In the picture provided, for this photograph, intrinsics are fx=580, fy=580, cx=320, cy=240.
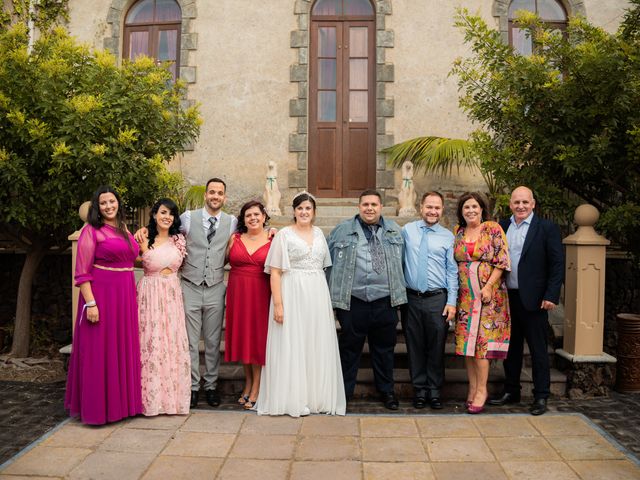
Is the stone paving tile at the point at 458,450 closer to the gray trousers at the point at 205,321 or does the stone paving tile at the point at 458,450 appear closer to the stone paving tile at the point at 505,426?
the stone paving tile at the point at 505,426

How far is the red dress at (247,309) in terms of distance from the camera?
4727 millimetres

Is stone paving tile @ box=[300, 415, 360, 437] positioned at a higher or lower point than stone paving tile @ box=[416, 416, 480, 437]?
lower

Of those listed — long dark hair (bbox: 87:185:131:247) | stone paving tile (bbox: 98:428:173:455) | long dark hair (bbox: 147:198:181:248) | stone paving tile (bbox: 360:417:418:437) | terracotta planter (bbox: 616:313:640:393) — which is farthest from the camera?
terracotta planter (bbox: 616:313:640:393)

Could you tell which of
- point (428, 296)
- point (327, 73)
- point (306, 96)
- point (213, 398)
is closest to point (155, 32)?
point (306, 96)

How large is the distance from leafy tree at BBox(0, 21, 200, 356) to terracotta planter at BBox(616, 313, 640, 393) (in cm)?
492

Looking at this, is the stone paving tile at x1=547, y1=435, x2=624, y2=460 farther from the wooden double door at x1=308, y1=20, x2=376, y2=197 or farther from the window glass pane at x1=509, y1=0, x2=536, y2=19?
the window glass pane at x1=509, y1=0, x2=536, y2=19

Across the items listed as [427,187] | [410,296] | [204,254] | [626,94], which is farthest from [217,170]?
[626,94]

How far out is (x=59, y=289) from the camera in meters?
7.66

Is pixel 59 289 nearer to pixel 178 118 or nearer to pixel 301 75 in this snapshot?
pixel 178 118

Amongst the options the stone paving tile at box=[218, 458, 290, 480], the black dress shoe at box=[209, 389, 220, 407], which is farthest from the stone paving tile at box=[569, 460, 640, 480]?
the black dress shoe at box=[209, 389, 220, 407]

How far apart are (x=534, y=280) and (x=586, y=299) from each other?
994mm

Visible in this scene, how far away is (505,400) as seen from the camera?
498 cm

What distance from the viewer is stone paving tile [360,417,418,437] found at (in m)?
4.22

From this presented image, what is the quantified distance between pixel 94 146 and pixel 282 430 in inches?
129
